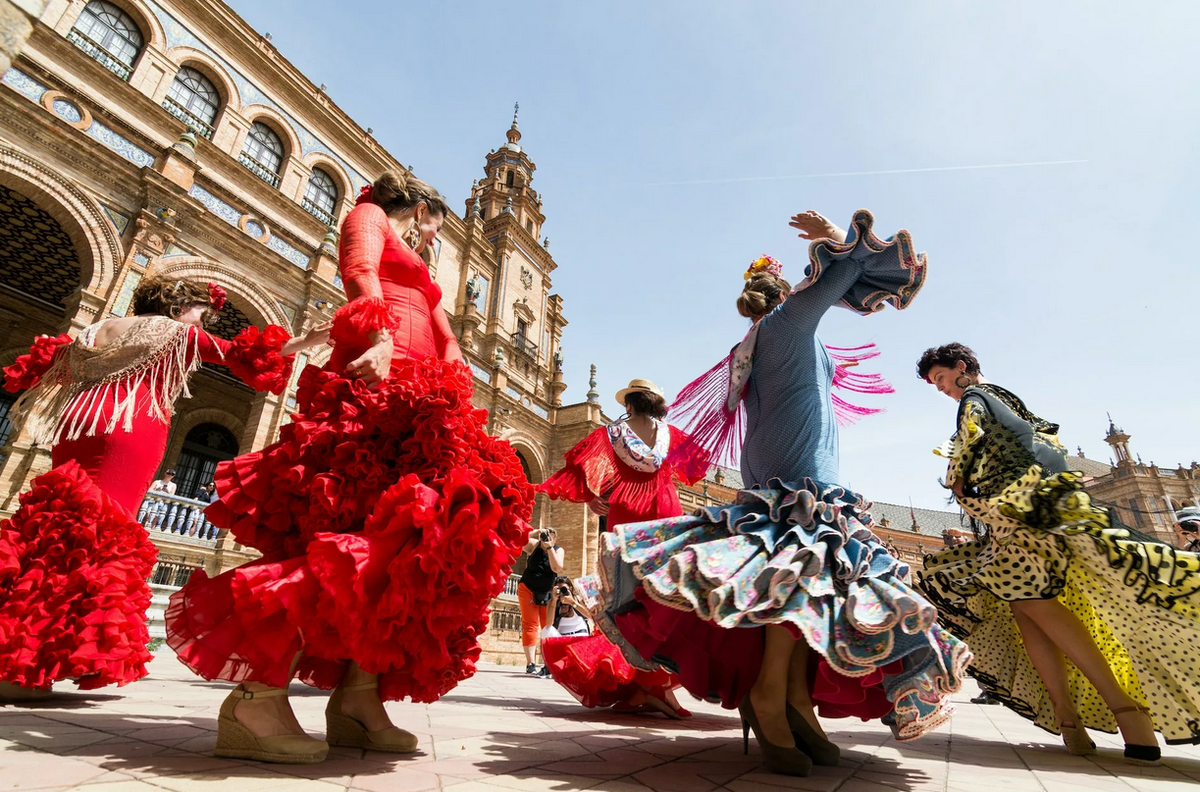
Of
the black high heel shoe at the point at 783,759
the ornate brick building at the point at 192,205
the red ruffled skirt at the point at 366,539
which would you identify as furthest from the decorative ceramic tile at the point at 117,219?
the black high heel shoe at the point at 783,759

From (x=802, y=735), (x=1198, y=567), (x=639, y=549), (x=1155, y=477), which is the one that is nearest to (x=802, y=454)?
(x=639, y=549)

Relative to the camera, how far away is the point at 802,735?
5.99ft

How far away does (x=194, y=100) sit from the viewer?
13.4m

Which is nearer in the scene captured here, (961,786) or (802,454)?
(961,786)

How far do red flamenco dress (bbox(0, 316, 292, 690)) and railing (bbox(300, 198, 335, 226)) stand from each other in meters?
13.7

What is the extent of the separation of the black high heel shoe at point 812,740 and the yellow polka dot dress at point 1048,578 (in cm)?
136

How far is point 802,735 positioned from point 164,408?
313cm

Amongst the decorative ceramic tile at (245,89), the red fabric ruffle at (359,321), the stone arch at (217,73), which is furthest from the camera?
the stone arch at (217,73)

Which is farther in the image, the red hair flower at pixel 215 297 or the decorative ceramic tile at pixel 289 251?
the decorative ceramic tile at pixel 289 251

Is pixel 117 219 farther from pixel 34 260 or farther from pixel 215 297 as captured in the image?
pixel 215 297

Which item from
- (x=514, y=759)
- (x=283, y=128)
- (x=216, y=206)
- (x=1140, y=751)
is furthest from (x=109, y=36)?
(x=1140, y=751)

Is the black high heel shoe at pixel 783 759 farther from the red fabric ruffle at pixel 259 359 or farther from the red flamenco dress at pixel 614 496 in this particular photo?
the red fabric ruffle at pixel 259 359

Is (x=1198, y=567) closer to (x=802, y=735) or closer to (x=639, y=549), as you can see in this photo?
(x=802, y=735)

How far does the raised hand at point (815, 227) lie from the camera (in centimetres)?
216
